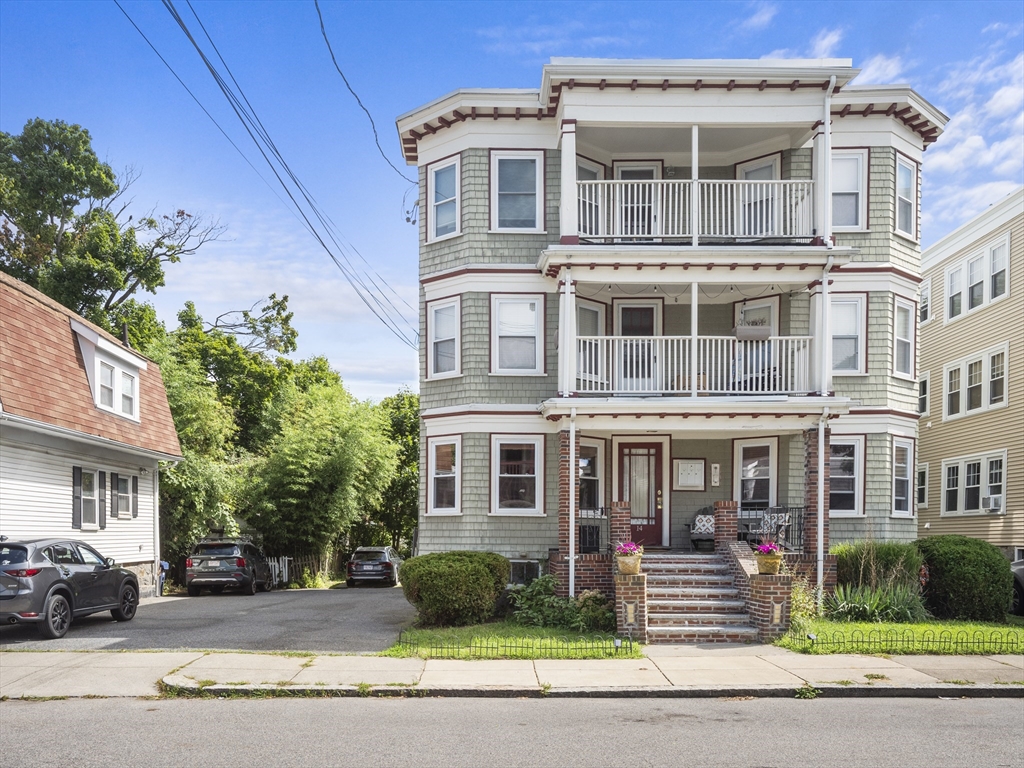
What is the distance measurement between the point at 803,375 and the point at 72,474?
1499 cm

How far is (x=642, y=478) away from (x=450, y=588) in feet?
19.5

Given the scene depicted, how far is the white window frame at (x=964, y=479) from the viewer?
2497 cm

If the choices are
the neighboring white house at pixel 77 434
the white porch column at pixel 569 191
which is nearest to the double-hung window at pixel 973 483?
the white porch column at pixel 569 191

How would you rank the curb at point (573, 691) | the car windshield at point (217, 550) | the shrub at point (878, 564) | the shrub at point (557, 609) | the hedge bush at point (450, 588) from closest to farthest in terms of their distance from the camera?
the curb at point (573, 691)
the hedge bush at point (450, 588)
the shrub at point (557, 609)
the shrub at point (878, 564)
the car windshield at point (217, 550)

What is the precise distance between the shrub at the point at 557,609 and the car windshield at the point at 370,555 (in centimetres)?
1403

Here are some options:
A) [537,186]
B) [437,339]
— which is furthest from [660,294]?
[437,339]

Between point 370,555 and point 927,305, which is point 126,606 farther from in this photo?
point 927,305

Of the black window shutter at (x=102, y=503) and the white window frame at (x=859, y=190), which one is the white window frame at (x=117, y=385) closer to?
the black window shutter at (x=102, y=503)

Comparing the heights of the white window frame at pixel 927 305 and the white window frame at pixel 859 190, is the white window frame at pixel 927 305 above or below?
below

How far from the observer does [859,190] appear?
18.8 meters

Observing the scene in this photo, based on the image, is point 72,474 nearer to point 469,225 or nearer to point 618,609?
point 469,225

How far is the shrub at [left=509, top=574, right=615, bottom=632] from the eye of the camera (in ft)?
48.0

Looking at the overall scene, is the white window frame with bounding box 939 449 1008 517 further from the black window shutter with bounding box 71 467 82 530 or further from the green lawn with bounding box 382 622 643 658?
the black window shutter with bounding box 71 467 82 530

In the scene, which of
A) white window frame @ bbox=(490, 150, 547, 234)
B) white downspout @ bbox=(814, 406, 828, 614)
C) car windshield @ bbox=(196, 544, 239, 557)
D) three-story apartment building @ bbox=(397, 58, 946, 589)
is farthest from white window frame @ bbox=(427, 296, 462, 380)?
car windshield @ bbox=(196, 544, 239, 557)
